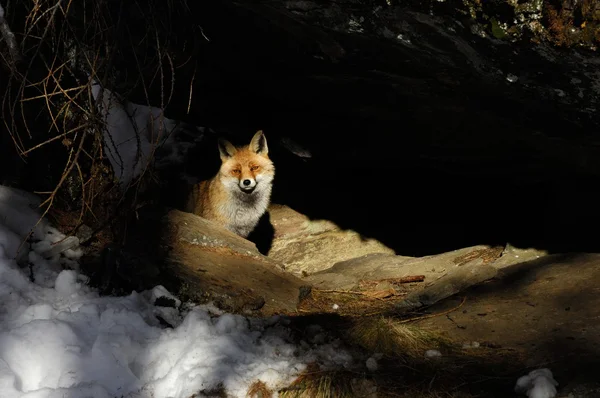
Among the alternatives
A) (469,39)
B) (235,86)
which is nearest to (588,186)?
(469,39)

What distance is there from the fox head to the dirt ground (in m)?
3.36

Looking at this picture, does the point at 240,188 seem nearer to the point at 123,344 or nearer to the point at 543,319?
the point at 123,344

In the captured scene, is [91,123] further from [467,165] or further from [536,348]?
[467,165]

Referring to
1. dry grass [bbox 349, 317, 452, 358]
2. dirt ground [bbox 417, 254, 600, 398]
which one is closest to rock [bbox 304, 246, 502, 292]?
dirt ground [bbox 417, 254, 600, 398]

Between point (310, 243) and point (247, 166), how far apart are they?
5.20 feet

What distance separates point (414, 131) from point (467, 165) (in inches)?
34.2

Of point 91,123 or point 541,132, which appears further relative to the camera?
point 541,132

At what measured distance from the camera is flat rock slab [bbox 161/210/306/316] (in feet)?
13.2

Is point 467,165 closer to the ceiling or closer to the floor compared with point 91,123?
closer to the ceiling

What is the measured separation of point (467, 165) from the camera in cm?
611

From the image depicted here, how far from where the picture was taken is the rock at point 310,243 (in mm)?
7480

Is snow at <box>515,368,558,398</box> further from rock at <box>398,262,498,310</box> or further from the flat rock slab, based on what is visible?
the flat rock slab

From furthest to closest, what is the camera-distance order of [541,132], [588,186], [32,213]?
[588,186], [541,132], [32,213]

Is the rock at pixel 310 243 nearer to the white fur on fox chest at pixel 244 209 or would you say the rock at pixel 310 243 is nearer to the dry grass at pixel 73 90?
the white fur on fox chest at pixel 244 209
